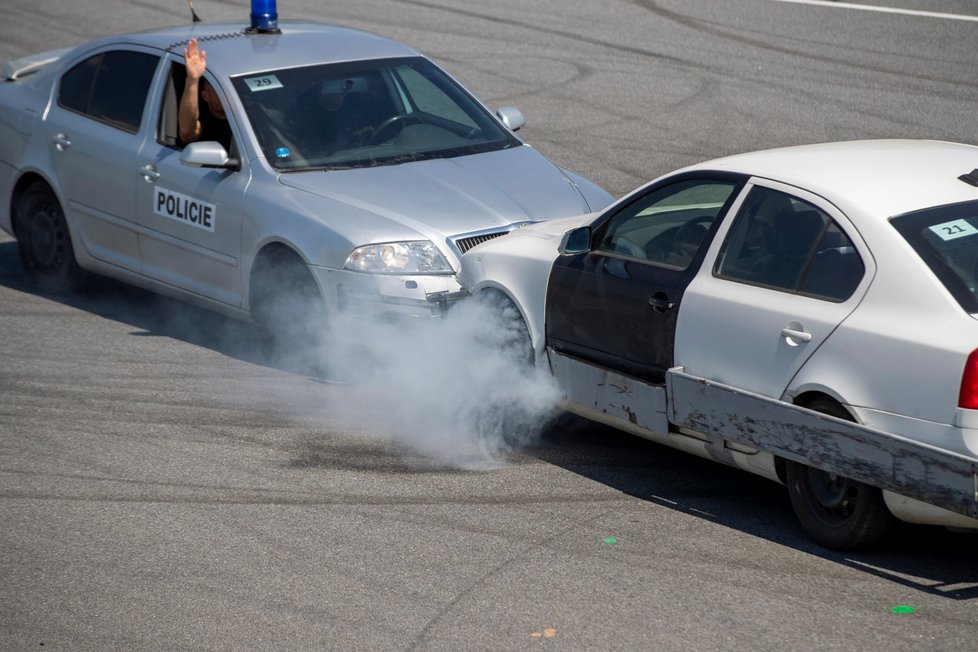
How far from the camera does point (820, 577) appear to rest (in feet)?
17.8

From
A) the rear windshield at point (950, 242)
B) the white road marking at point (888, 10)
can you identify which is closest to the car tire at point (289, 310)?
the rear windshield at point (950, 242)

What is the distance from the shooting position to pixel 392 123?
29.5 ft

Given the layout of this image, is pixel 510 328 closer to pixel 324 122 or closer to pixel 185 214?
pixel 324 122

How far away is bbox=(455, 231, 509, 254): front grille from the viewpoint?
7855 mm

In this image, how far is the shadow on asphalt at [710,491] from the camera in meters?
5.50

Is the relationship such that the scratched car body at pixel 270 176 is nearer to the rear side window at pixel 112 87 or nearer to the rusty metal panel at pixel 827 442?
the rear side window at pixel 112 87

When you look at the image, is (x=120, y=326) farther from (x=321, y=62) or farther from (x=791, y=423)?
(x=791, y=423)

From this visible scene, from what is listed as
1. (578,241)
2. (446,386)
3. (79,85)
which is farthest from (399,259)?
(79,85)

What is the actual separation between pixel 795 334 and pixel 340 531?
7.29 ft

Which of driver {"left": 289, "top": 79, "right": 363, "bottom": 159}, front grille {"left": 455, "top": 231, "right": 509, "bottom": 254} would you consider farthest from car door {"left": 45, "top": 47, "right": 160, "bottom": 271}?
front grille {"left": 455, "top": 231, "right": 509, "bottom": 254}

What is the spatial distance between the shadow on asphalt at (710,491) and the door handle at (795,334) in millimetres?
910

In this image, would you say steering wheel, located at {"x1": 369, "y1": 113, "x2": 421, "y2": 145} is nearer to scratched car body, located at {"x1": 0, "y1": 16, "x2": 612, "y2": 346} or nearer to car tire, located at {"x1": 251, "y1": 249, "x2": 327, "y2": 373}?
scratched car body, located at {"x1": 0, "y1": 16, "x2": 612, "y2": 346}

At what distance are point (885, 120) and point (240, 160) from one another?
6960 millimetres

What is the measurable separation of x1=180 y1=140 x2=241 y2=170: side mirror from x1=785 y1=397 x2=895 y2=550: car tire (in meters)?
4.31
